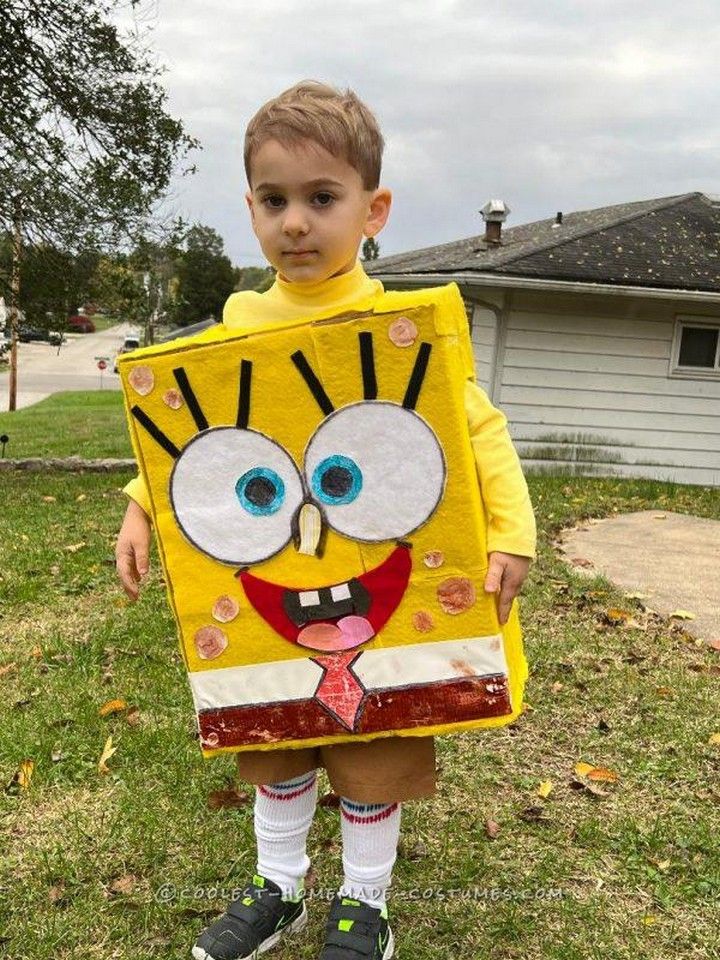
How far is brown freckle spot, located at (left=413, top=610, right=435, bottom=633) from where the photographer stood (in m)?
1.74

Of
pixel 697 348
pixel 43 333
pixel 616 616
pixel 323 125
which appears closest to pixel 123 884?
pixel 323 125

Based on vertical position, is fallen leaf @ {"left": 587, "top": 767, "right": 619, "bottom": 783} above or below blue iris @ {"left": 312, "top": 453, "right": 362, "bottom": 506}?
below

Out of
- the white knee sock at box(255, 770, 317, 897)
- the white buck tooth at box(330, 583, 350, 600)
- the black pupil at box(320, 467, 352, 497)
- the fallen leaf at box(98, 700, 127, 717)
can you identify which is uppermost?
the black pupil at box(320, 467, 352, 497)

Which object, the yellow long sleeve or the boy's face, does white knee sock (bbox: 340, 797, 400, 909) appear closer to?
the yellow long sleeve

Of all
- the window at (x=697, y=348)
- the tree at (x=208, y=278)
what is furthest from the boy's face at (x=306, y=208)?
the tree at (x=208, y=278)

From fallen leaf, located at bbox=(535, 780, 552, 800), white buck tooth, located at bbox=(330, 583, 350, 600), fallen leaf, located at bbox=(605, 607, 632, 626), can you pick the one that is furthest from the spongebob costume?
fallen leaf, located at bbox=(605, 607, 632, 626)

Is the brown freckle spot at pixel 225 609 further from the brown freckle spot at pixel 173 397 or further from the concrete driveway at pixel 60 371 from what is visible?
the concrete driveway at pixel 60 371

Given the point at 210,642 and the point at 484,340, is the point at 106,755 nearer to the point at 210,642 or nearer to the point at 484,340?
the point at 210,642

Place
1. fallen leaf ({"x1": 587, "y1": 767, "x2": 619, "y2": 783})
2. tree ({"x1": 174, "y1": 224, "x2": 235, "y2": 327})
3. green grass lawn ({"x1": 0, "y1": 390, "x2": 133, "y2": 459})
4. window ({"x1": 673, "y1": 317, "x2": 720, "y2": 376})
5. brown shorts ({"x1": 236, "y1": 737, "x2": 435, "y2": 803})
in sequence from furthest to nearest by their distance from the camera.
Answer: tree ({"x1": 174, "y1": 224, "x2": 235, "y2": 327})
green grass lawn ({"x1": 0, "y1": 390, "x2": 133, "y2": 459})
window ({"x1": 673, "y1": 317, "x2": 720, "y2": 376})
fallen leaf ({"x1": 587, "y1": 767, "x2": 619, "y2": 783})
brown shorts ({"x1": 236, "y1": 737, "x2": 435, "y2": 803})

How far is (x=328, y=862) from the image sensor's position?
250 cm

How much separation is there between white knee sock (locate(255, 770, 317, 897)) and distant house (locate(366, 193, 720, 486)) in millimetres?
8659

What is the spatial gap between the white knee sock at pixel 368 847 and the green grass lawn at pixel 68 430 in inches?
396

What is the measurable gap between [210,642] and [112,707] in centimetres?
179

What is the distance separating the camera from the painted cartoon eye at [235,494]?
1745 millimetres
